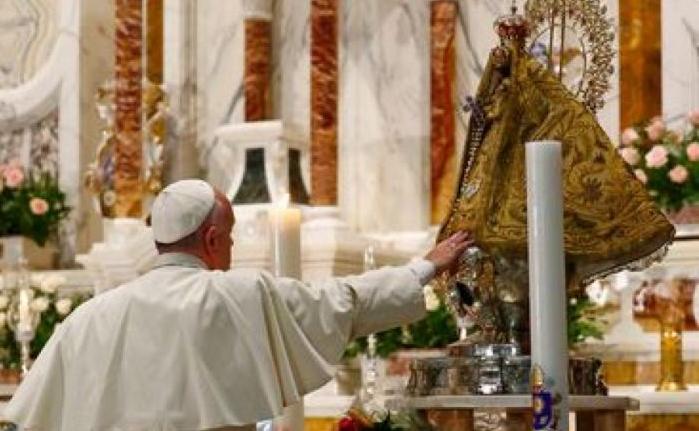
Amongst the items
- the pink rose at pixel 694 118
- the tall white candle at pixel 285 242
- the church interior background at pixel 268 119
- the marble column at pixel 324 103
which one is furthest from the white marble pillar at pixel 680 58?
the tall white candle at pixel 285 242

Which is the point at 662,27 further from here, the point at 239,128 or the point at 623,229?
the point at 623,229

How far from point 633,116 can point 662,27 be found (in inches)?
19.5

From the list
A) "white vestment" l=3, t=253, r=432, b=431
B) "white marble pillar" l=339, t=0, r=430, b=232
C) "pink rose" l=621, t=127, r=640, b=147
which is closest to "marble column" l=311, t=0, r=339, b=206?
"white marble pillar" l=339, t=0, r=430, b=232

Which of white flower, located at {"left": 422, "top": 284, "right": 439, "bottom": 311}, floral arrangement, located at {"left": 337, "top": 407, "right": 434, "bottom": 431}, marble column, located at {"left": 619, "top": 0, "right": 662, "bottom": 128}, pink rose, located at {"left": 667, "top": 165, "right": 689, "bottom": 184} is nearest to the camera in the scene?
floral arrangement, located at {"left": 337, "top": 407, "right": 434, "bottom": 431}

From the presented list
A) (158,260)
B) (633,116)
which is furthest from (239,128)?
(158,260)

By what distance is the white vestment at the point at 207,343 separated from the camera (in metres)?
4.91

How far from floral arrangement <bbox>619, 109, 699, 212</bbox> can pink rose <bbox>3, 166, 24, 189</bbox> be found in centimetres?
409

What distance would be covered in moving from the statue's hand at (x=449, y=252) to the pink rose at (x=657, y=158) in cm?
418

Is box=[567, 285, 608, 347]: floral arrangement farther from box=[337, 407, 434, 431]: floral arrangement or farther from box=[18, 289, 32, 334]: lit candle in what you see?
box=[337, 407, 434, 431]: floral arrangement

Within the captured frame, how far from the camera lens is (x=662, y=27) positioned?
1011cm

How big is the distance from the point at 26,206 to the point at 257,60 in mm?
1736

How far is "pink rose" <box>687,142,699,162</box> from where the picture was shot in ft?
29.6

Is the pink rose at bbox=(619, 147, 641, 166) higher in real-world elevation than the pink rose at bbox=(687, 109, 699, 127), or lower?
lower

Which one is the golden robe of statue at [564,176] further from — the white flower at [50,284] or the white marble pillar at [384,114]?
the white flower at [50,284]
